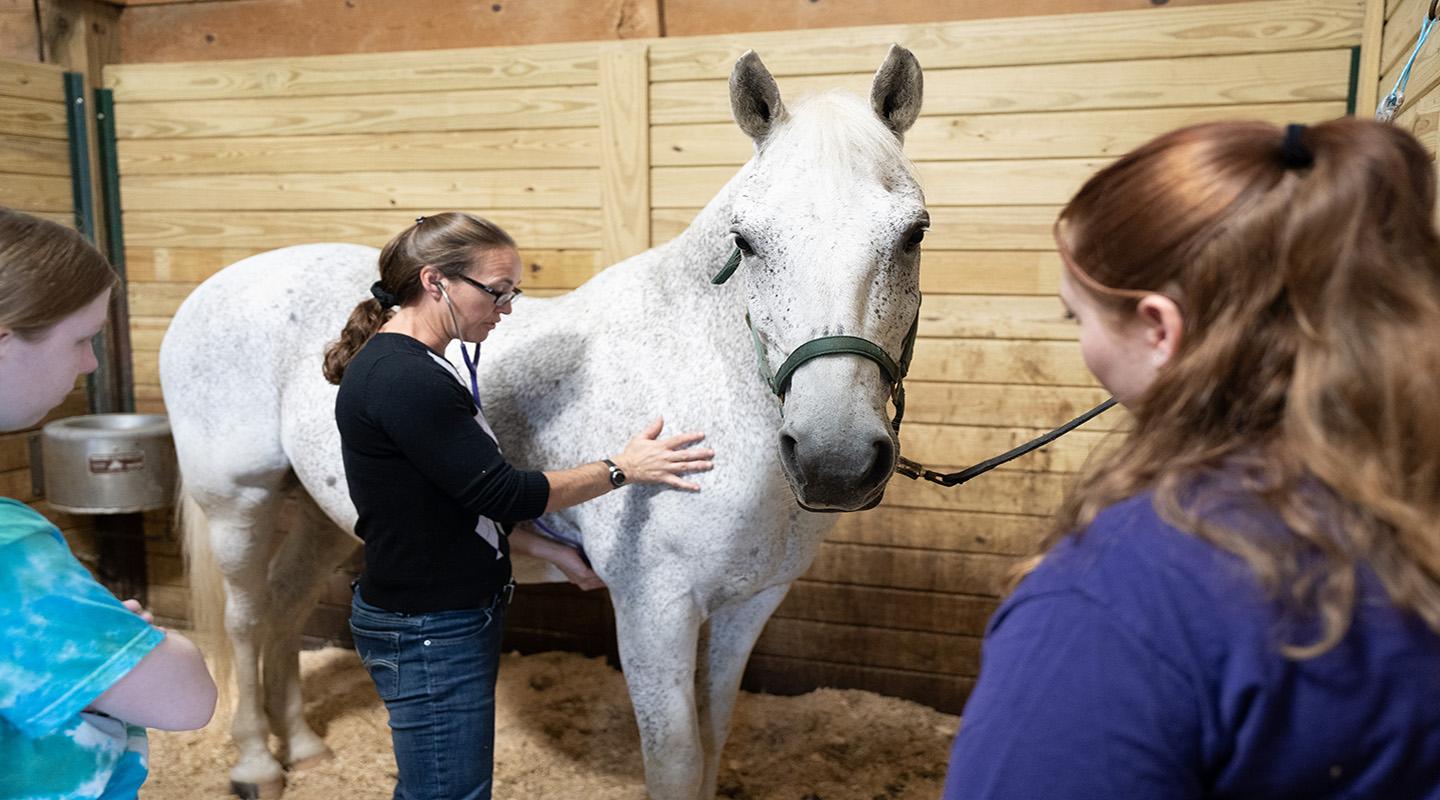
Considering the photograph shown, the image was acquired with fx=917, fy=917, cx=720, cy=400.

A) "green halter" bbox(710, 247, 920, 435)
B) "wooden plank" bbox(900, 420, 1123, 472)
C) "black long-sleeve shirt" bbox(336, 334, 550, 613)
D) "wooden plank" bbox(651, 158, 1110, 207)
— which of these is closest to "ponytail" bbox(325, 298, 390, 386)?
"black long-sleeve shirt" bbox(336, 334, 550, 613)

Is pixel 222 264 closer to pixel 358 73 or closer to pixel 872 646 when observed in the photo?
pixel 358 73

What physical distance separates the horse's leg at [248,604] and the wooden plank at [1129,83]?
67.2 inches

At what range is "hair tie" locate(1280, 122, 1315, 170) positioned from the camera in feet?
1.92

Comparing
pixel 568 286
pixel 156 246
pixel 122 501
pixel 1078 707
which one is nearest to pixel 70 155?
pixel 156 246

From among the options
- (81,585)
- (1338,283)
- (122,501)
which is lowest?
(122,501)

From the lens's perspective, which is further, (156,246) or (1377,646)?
(156,246)

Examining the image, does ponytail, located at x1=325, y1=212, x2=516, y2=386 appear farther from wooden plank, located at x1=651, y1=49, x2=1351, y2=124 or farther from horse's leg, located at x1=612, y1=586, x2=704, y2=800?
wooden plank, located at x1=651, y1=49, x2=1351, y2=124

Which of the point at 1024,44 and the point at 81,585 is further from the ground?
the point at 1024,44

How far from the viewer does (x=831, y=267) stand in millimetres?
1370

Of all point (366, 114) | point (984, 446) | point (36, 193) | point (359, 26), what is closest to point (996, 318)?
point (984, 446)

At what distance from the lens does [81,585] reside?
2.72 feet

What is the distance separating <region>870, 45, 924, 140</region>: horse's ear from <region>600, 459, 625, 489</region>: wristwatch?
30.0 inches

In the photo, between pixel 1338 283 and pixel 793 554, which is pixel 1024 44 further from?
pixel 1338 283

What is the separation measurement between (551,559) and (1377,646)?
61.0 inches
